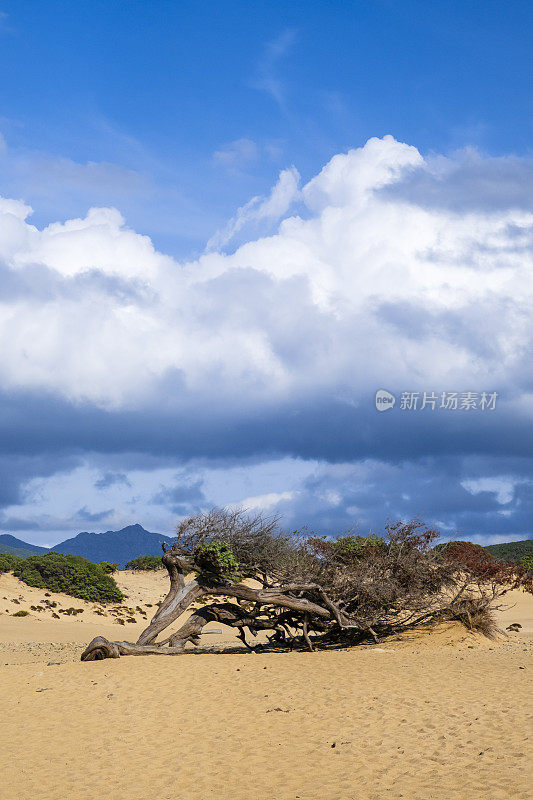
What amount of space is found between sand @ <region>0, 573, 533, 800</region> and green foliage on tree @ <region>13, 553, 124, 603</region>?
27.6 m

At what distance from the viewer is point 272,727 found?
14117 millimetres

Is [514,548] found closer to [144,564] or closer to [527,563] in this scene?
[527,563]

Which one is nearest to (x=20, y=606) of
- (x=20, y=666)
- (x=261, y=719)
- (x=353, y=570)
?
→ (x=20, y=666)

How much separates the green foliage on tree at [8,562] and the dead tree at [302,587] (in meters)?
28.9

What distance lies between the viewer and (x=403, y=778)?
34.7ft

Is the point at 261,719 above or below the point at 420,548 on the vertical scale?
below

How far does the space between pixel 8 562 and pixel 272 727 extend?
137 feet

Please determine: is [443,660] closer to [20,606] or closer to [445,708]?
[445,708]

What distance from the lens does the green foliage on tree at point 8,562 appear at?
49719 millimetres

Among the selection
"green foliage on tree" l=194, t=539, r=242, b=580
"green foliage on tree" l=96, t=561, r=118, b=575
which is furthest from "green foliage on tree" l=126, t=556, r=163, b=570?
"green foliage on tree" l=194, t=539, r=242, b=580

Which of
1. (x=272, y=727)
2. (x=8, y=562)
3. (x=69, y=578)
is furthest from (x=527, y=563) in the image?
(x=272, y=727)

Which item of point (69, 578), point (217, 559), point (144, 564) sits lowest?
point (69, 578)

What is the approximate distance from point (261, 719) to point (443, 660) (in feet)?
30.1

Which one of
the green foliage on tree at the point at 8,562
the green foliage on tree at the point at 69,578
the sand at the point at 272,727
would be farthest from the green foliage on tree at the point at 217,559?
the green foliage on tree at the point at 8,562
